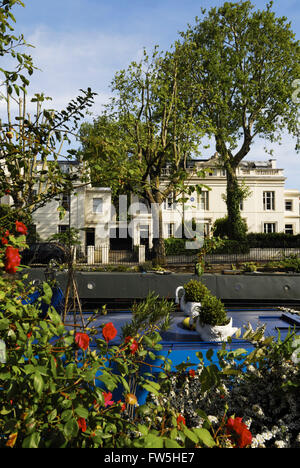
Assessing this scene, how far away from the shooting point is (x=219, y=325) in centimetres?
326

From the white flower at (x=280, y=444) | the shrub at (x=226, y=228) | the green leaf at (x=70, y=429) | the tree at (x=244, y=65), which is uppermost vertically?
the tree at (x=244, y=65)

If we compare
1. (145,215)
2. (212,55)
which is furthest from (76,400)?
(145,215)

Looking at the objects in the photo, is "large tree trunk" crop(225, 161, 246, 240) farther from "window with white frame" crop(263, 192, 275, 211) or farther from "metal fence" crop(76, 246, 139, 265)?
"window with white frame" crop(263, 192, 275, 211)

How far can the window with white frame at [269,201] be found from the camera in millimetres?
32281

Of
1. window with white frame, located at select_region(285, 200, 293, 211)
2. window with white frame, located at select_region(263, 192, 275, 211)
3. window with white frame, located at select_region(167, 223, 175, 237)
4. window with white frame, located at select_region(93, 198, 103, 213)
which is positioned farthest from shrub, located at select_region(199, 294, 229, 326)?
window with white frame, located at select_region(285, 200, 293, 211)

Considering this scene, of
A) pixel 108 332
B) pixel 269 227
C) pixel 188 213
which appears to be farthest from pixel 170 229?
pixel 108 332

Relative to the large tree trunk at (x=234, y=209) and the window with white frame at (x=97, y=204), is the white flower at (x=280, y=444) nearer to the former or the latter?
the large tree trunk at (x=234, y=209)

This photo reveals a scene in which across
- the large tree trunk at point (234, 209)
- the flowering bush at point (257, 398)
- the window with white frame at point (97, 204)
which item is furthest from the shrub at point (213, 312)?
the window with white frame at point (97, 204)

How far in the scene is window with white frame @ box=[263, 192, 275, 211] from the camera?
106ft

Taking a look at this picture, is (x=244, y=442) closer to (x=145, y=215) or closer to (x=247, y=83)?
(x=247, y=83)

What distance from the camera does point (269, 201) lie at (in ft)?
107

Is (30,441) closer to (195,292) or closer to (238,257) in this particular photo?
(195,292)

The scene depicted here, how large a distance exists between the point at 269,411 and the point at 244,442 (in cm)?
74

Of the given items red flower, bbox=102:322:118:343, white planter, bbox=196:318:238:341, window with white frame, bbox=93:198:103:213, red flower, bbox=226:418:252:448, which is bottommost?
white planter, bbox=196:318:238:341
